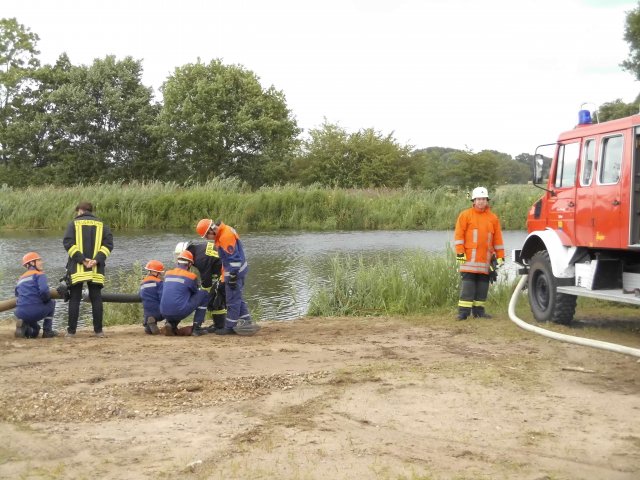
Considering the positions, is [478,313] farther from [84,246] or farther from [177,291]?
[84,246]

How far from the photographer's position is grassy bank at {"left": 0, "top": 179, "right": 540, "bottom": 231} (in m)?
29.4

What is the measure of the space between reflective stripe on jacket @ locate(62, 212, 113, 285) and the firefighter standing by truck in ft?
15.5

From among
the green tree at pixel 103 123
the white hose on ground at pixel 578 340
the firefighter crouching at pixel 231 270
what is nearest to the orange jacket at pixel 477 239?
the white hose on ground at pixel 578 340

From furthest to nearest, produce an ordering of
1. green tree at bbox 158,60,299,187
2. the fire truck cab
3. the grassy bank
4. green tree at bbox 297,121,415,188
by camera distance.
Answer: green tree at bbox 297,121,415,188 → green tree at bbox 158,60,299,187 → the grassy bank → the fire truck cab

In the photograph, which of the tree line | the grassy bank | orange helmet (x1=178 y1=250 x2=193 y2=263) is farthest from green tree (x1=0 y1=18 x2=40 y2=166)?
orange helmet (x1=178 y1=250 x2=193 y2=263)

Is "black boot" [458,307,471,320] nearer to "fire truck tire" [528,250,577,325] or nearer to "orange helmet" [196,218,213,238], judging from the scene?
"fire truck tire" [528,250,577,325]

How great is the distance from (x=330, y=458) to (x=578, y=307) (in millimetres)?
8026

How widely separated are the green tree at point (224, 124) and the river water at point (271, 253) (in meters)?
22.4

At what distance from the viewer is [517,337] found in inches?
365

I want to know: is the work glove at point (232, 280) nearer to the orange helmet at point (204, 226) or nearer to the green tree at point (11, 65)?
the orange helmet at point (204, 226)

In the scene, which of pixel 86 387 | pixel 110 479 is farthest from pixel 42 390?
pixel 110 479

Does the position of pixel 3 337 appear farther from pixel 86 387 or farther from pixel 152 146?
pixel 152 146

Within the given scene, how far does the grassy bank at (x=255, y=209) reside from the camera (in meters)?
29.4

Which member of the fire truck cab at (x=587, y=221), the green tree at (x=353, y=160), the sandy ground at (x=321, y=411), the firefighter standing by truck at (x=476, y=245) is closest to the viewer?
the sandy ground at (x=321, y=411)
